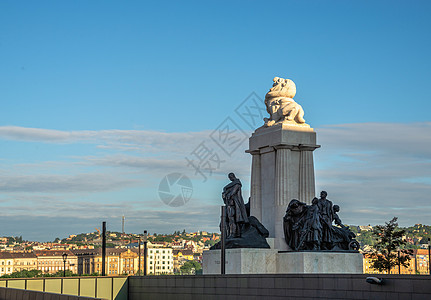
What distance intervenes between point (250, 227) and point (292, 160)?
3743 mm

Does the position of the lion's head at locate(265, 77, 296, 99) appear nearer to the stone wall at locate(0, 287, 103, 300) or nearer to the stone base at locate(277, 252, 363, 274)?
the stone base at locate(277, 252, 363, 274)

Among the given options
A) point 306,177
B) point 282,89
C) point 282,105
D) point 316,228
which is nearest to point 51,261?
point 282,89

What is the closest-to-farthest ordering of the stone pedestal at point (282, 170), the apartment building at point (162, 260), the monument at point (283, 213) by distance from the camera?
the monument at point (283, 213)
the stone pedestal at point (282, 170)
the apartment building at point (162, 260)

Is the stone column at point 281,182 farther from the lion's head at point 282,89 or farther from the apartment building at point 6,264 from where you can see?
the apartment building at point 6,264

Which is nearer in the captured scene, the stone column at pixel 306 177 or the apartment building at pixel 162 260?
the stone column at pixel 306 177

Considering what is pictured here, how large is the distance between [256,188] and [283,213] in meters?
2.50

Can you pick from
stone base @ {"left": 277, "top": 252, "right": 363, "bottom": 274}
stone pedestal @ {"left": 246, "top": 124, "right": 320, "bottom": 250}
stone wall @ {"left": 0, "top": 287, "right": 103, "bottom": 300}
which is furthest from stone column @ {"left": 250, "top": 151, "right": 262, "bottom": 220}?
stone wall @ {"left": 0, "top": 287, "right": 103, "bottom": 300}

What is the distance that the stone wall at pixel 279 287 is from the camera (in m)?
18.0

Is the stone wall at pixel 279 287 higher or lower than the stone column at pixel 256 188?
lower

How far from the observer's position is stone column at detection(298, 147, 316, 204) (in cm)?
3288

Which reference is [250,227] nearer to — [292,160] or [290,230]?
[290,230]

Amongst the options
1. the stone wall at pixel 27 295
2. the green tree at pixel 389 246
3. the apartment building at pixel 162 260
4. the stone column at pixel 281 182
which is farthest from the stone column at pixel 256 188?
the apartment building at pixel 162 260

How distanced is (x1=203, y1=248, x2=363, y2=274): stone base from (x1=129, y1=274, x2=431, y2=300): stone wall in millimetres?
3633

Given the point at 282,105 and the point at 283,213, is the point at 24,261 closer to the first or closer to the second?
the point at 282,105
